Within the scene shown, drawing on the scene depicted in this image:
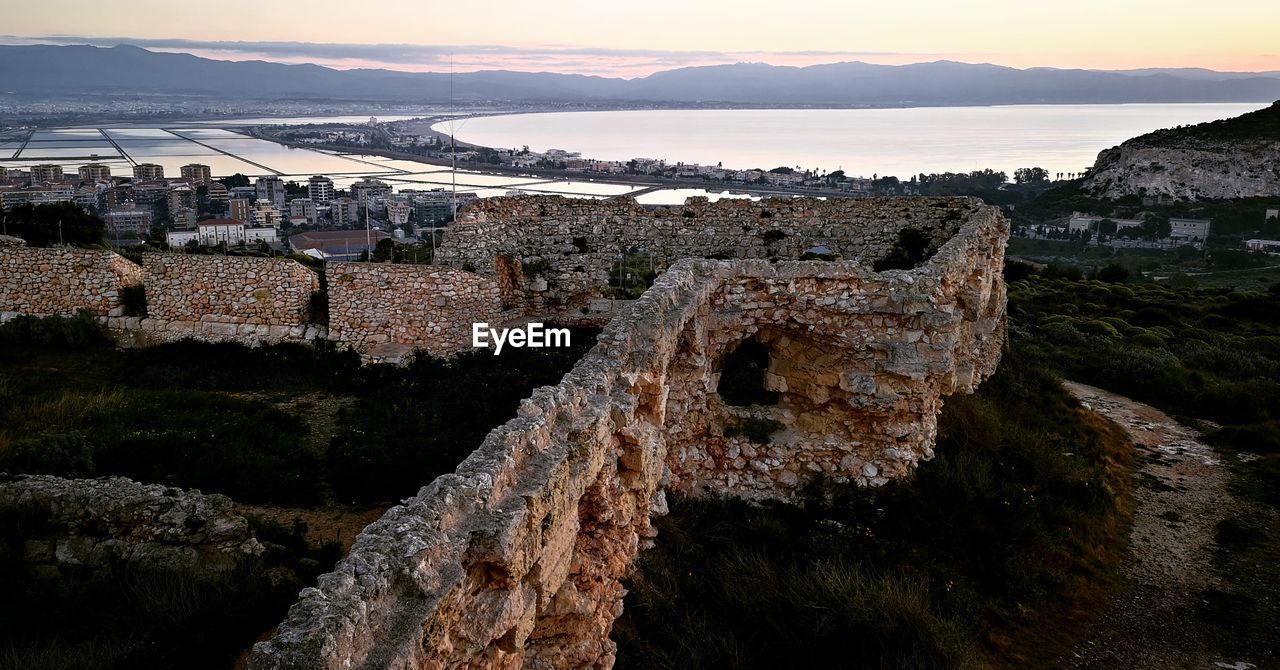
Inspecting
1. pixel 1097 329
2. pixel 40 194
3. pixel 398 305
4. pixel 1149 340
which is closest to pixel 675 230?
pixel 398 305

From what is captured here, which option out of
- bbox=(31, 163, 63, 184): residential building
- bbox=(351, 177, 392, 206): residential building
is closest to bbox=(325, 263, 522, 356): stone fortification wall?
bbox=(351, 177, 392, 206): residential building

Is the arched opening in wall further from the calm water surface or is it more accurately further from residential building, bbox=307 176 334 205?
the calm water surface

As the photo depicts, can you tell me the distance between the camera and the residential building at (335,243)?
1841 cm

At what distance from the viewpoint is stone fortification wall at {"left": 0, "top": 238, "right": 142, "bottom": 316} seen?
13.5 metres

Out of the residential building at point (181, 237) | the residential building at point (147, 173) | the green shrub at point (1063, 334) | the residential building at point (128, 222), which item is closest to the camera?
the green shrub at point (1063, 334)

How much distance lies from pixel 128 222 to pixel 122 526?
23080 mm

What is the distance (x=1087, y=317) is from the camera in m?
24.0

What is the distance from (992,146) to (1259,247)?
258 feet

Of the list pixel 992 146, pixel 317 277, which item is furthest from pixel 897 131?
pixel 317 277

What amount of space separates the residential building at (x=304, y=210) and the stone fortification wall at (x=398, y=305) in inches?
656

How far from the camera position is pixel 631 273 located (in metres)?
16.8

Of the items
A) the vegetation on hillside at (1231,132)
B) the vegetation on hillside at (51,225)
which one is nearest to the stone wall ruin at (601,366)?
the vegetation on hillside at (51,225)
